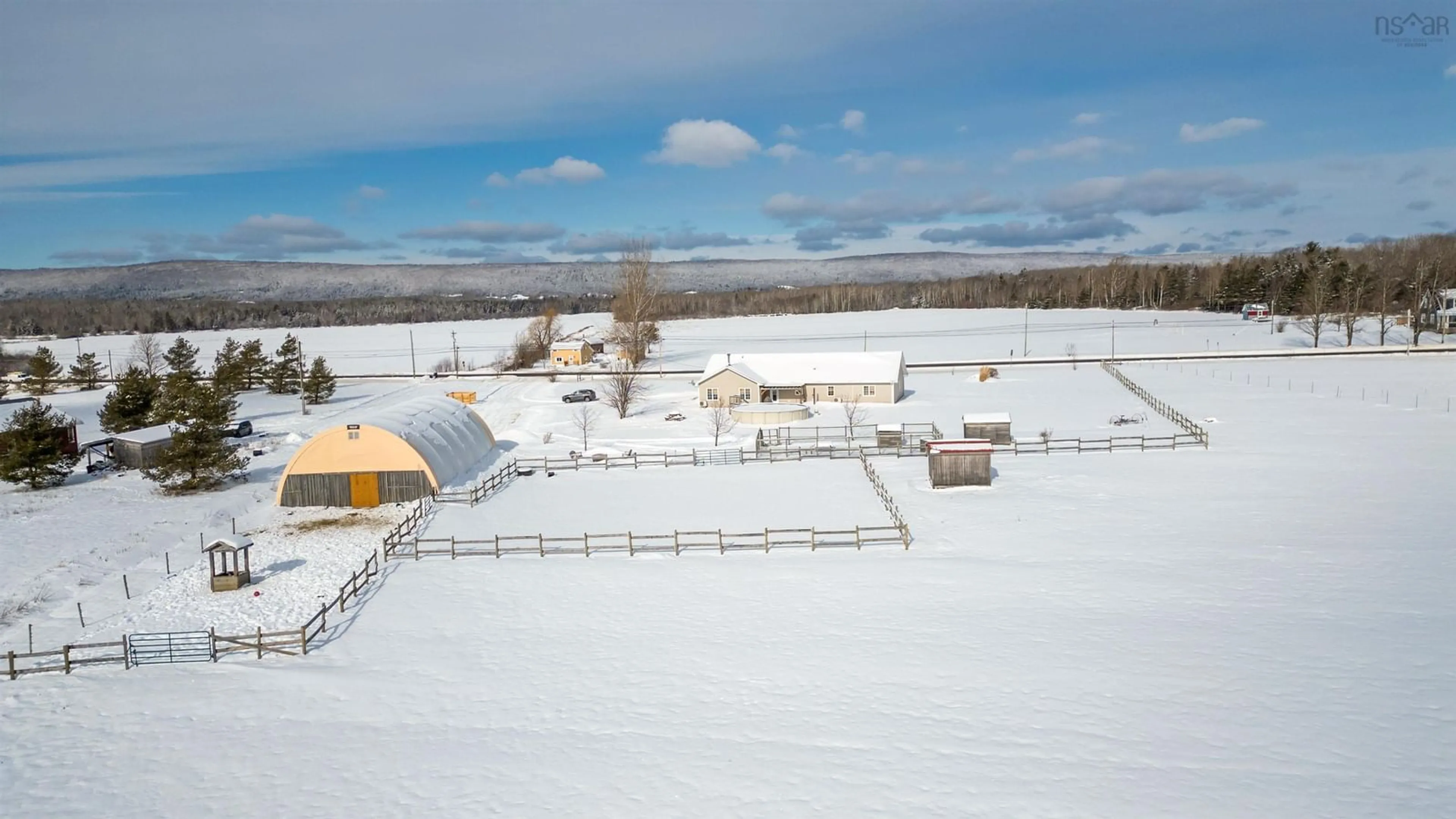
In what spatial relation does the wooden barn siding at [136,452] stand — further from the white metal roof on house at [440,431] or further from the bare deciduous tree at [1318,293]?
the bare deciduous tree at [1318,293]

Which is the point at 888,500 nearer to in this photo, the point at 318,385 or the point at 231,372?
the point at 318,385

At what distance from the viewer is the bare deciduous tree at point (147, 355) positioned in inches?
3403

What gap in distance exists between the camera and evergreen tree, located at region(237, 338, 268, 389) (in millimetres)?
73062

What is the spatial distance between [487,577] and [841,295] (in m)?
180

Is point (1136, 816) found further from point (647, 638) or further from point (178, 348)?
point (178, 348)

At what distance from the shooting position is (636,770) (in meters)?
14.0

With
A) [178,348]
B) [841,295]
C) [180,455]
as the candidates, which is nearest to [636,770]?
[180,455]

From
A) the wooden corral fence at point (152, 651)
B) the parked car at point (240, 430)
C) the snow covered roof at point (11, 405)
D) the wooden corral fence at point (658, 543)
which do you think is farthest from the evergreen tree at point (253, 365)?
the wooden corral fence at point (152, 651)

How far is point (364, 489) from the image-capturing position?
107 ft

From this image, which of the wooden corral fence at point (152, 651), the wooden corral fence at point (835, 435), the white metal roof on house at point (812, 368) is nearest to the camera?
the wooden corral fence at point (152, 651)

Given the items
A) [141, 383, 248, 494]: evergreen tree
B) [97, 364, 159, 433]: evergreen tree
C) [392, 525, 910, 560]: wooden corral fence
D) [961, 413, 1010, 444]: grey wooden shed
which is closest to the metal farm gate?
[392, 525, 910, 560]: wooden corral fence

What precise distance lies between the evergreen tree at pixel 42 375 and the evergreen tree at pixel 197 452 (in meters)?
44.0

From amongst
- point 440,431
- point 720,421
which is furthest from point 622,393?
point 440,431

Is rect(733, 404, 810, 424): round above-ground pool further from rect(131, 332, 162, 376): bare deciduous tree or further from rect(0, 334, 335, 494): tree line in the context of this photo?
rect(131, 332, 162, 376): bare deciduous tree
